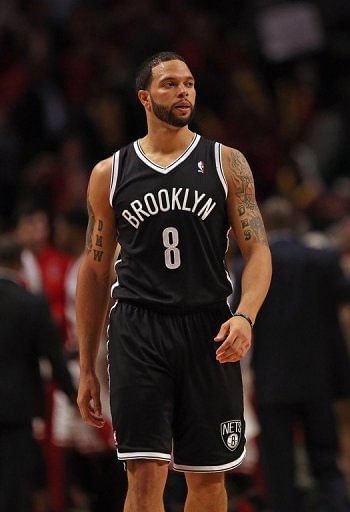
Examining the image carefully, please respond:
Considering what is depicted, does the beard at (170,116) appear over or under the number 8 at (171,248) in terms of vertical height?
over

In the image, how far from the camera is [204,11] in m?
16.3

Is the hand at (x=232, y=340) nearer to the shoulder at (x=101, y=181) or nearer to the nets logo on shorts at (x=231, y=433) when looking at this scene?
the nets logo on shorts at (x=231, y=433)

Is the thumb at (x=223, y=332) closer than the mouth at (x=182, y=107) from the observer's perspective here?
Yes

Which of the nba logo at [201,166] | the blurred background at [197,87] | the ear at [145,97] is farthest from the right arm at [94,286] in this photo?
the blurred background at [197,87]

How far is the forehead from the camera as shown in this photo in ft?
18.5

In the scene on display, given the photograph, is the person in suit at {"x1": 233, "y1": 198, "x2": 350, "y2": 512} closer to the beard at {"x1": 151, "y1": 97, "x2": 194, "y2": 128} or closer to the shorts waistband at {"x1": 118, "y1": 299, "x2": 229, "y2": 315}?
the shorts waistband at {"x1": 118, "y1": 299, "x2": 229, "y2": 315}

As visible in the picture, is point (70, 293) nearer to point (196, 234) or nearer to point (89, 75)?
point (196, 234)

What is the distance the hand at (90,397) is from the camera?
19.2 ft

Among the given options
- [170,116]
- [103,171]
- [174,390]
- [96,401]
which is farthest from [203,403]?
[170,116]

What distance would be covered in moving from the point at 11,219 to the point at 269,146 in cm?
307

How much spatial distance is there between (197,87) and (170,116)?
9.17 m

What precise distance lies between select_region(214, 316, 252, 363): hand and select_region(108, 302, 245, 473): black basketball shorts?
39 centimetres

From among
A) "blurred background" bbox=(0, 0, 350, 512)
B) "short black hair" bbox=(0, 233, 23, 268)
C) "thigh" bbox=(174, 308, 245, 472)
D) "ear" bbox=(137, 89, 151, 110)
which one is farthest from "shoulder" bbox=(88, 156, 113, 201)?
"blurred background" bbox=(0, 0, 350, 512)

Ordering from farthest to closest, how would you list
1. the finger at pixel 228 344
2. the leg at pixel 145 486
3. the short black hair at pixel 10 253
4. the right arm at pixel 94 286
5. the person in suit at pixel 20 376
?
the short black hair at pixel 10 253, the person in suit at pixel 20 376, the right arm at pixel 94 286, the leg at pixel 145 486, the finger at pixel 228 344
